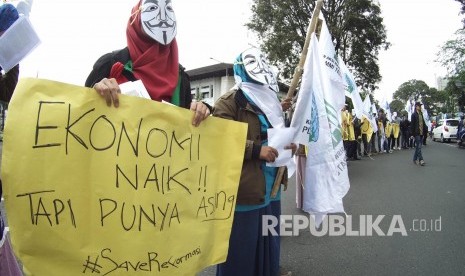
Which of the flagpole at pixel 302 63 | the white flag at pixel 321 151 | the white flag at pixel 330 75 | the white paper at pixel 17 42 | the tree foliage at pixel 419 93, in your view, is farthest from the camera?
the tree foliage at pixel 419 93

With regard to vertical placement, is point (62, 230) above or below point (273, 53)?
below

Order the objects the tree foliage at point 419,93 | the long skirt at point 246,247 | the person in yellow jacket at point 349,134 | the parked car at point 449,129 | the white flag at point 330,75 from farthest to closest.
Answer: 1. the tree foliage at point 419,93
2. the parked car at point 449,129
3. the person in yellow jacket at point 349,134
4. the white flag at point 330,75
5. the long skirt at point 246,247

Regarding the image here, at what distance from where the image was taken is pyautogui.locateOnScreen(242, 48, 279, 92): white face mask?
2.68 m

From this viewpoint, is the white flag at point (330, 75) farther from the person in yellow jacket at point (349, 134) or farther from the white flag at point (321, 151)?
the person in yellow jacket at point (349, 134)

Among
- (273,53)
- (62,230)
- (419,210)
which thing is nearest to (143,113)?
(62,230)

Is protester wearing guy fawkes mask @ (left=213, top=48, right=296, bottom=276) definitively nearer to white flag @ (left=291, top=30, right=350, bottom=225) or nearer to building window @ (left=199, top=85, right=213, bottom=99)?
white flag @ (left=291, top=30, right=350, bottom=225)

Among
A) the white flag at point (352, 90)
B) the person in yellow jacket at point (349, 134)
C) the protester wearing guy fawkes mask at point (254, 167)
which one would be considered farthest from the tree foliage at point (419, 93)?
the protester wearing guy fawkes mask at point (254, 167)

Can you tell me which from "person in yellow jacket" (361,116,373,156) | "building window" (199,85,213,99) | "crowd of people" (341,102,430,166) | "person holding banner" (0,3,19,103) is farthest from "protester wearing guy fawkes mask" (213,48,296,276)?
"building window" (199,85,213,99)

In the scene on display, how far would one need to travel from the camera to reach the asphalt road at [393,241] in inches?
140

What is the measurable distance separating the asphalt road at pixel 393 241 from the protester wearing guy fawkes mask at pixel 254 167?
1062 mm

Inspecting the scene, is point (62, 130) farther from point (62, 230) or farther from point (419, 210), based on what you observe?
point (419, 210)

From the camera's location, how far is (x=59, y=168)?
1.45m

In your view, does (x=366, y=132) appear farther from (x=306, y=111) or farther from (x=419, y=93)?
(x=419, y=93)

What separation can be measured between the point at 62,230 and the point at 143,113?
61cm
